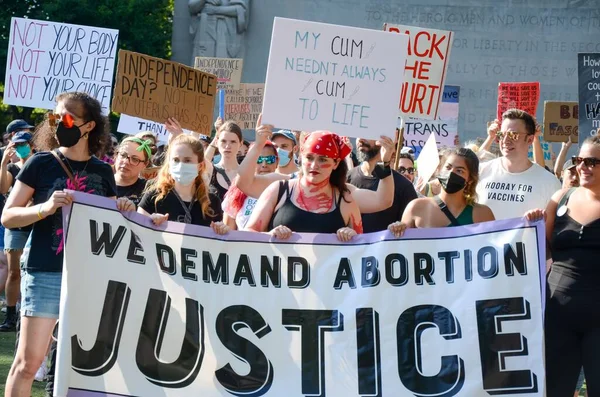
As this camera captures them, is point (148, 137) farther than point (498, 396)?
Yes

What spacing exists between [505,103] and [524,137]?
5.80m

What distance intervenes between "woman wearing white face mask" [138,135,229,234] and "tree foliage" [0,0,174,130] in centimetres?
2682

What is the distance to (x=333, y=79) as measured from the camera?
734cm

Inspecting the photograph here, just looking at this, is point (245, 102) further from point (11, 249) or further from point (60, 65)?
point (11, 249)

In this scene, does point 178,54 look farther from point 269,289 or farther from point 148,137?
point 269,289

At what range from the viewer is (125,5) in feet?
111

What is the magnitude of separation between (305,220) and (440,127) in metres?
9.16

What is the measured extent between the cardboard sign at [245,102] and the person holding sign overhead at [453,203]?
25.3 ft

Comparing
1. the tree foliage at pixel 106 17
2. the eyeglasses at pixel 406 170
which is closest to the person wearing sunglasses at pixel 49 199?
the eyeglasses at pixel 406 170

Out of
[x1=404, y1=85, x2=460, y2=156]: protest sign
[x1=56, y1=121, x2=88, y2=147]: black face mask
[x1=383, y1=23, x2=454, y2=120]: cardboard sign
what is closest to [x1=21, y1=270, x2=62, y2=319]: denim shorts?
[x1=56, y1=121, x2=88, y2=147]: black face mask

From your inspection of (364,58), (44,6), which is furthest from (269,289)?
(44,6)

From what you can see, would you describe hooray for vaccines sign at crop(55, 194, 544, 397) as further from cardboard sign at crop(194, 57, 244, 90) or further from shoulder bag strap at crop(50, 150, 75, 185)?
cardboard sign at crop(194, 57, 244, 90)

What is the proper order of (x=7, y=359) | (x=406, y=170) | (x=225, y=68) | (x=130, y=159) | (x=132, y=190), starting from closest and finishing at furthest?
(x=130, y=159), (x=132, y=190), (x=7, y=359), (x=406, y=170), (x=225, y=68)

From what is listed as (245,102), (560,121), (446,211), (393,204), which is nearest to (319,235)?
(446,211)
